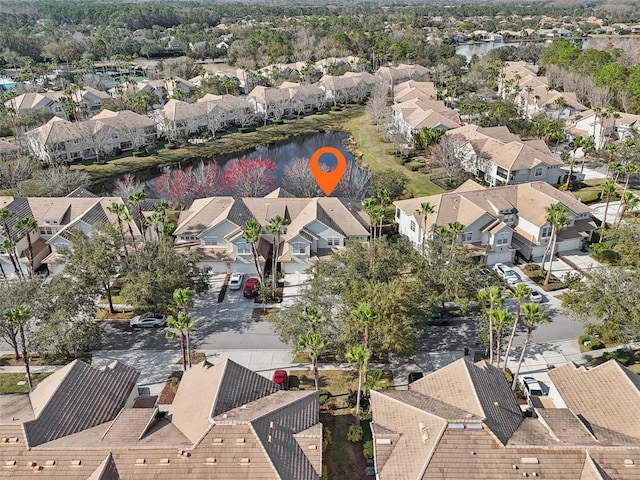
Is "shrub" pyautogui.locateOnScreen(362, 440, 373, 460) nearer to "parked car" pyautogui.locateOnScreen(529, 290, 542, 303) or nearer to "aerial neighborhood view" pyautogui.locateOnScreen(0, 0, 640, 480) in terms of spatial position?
"aerial neighborhood view" pyautogui.locateOnScreen(0, 0, 640, 480)

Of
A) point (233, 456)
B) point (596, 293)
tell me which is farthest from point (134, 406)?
point (596, 293)

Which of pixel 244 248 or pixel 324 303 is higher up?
pixel 324 303

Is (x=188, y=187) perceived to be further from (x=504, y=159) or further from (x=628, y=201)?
(x=628, y=201)

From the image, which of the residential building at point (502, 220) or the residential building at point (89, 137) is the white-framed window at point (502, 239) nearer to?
the residential building at point (502, 220)

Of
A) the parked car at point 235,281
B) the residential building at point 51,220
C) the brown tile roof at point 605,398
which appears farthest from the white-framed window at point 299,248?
the brown tile roof at point 605,398

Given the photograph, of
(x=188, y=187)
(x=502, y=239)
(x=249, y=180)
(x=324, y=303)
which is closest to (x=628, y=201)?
(x=502, y=239)

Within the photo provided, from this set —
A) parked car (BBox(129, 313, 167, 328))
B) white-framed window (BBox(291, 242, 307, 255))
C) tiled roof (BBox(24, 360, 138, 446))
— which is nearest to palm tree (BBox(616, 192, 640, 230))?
white-framed window (BBox(291, 242, 307, 255))

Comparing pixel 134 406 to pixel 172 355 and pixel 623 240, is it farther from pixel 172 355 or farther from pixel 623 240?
pixel 623 240
